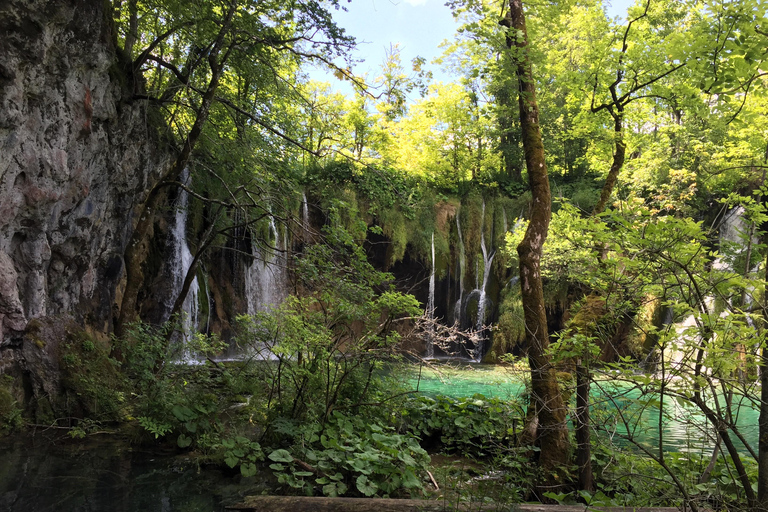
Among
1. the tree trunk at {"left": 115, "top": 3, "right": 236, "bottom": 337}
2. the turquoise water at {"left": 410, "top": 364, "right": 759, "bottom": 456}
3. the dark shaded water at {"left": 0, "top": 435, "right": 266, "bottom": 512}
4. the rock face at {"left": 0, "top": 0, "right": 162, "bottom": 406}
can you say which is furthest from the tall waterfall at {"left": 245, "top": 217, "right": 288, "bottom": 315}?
the dark shaded water at {"left": 0, "top": 435, "right": 266, "bottom": 512}

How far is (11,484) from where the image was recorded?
4215 mm

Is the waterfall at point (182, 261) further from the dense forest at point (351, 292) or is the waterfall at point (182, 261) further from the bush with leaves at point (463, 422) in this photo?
the bush with leaves at point (463, 422)

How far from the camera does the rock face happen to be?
5703 mm

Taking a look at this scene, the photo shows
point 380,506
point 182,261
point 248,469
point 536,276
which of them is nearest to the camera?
point 380,506

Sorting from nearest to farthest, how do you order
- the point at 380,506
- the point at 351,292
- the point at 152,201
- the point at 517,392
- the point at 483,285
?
the point at 380,506
the point at 351,292
the point at 517,392
the point at 152,201
the point at 483,285

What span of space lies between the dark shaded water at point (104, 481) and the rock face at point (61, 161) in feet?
5.30

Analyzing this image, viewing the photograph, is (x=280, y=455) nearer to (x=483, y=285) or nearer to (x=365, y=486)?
(x=365, y=486)

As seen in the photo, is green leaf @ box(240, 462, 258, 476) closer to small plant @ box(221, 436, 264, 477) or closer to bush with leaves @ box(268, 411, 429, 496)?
small plant @ box(221, 436, 264, 477)

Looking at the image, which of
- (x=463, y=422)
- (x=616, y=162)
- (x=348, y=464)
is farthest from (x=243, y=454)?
(x=616, y=162)

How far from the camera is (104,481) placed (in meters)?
4.44

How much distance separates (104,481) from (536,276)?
186 inches

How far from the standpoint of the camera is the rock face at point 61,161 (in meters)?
5.70

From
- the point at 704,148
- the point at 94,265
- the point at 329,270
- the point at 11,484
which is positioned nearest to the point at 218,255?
the point at 94,265

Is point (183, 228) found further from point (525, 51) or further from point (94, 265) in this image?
point (525, 51)
